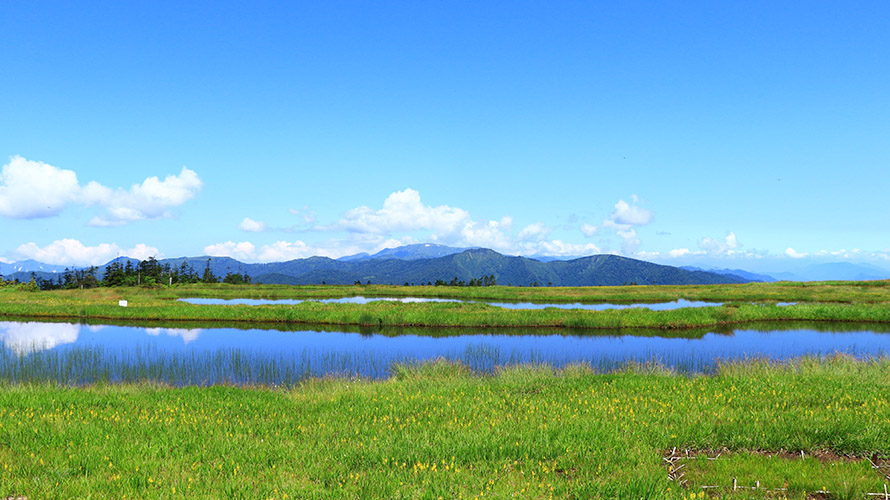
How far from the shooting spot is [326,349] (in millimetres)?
32281

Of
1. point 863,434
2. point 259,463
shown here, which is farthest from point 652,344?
point 259,463

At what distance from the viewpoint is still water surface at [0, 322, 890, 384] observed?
24.7 m

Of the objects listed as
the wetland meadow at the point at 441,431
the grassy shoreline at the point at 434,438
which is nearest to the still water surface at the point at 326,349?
the wetland meadow at the point at 441,431

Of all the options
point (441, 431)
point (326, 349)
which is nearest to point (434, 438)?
point (441, 431)

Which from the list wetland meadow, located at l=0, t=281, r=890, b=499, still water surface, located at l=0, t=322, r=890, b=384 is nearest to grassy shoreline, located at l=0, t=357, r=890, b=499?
wetland meadow, located at l=0, t=281, r=890, b=499

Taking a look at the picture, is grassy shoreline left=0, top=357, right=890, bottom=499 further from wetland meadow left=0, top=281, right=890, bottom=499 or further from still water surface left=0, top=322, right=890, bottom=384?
still water surface left=0, top=322, right=890, bottom=384

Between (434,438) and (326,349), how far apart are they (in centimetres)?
2330

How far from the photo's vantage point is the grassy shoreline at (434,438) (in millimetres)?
8250

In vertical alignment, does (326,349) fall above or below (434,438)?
below

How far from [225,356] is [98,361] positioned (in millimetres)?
6426

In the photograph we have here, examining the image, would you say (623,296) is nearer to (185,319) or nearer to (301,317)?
(301,317)

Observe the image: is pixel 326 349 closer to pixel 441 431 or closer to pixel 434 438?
pixel 441 431

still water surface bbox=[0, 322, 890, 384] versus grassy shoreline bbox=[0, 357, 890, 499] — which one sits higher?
grassy shoreline bbox=[0, 357, 890, 499]

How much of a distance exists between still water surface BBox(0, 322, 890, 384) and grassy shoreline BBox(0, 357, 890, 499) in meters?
8.70
